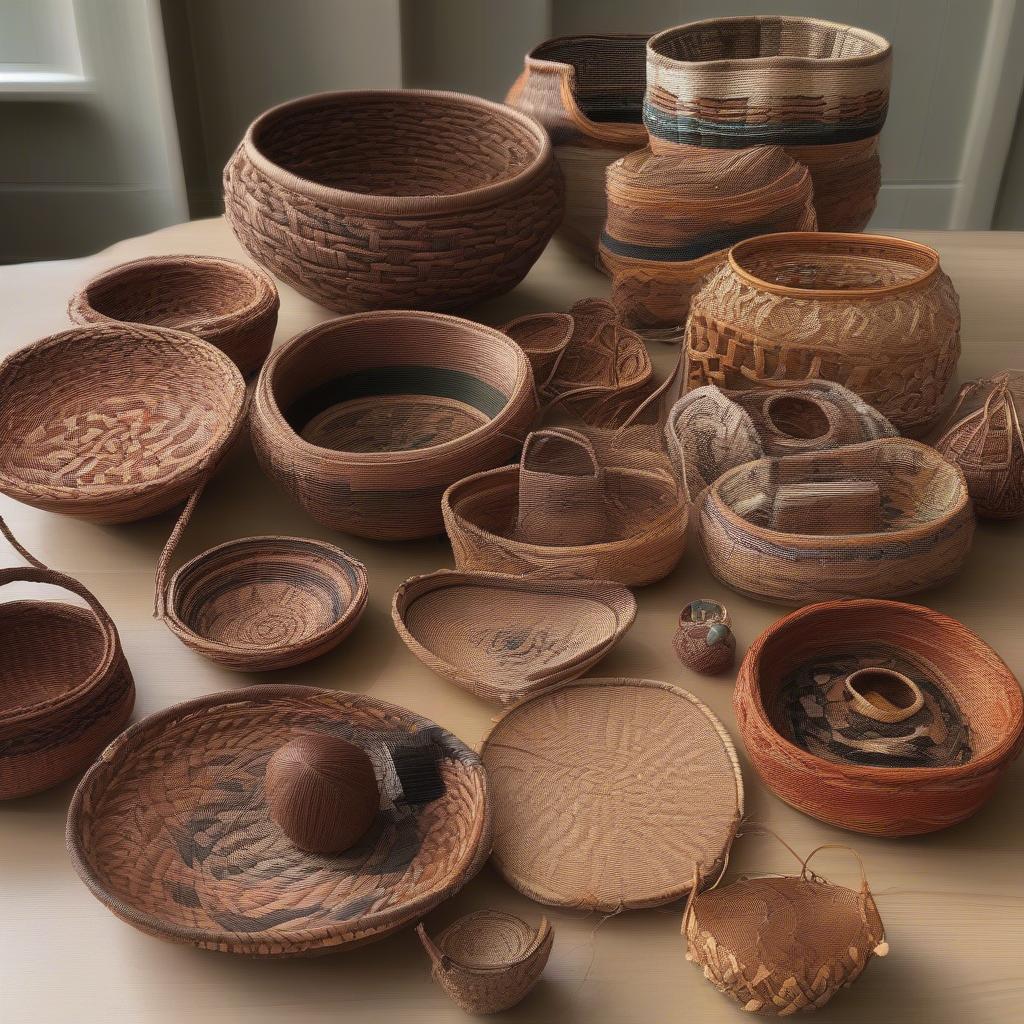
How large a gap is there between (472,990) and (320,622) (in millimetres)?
402

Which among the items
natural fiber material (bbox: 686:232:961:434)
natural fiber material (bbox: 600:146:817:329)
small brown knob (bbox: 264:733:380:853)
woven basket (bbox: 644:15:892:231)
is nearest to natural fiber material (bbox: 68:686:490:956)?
small brown knob (bbox: 264:733:380:853)

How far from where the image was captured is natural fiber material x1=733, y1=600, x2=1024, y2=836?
76 centimetres

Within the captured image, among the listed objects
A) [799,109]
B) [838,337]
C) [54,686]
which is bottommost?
[54,686]

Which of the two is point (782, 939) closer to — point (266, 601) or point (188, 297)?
point (266, 601)

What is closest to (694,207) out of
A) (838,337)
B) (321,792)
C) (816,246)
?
(816,246)

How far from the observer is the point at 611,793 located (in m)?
0.84

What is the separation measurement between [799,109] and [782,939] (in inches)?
40.8

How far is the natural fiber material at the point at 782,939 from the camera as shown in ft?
2.20

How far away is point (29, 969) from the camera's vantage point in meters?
0.73

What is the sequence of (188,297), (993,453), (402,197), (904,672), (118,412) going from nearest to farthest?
(904,672)
(993,453)
(118,412)
(402,197)
(188,297)

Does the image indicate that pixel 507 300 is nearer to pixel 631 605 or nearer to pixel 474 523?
pixel 474 523

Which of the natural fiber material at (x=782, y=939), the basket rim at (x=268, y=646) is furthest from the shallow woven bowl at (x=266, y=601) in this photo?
the natural fiber material at (x=782, y=939)

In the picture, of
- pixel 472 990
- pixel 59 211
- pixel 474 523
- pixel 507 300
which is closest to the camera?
pixel 472 990

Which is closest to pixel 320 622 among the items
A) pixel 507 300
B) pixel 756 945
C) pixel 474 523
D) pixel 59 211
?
pixel 474 523
